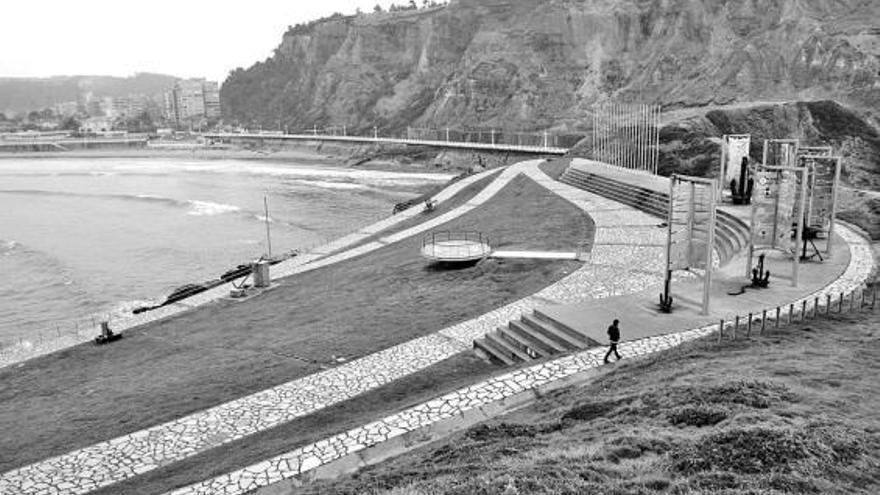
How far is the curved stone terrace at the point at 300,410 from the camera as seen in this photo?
1043 cm

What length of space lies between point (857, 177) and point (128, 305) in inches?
1678

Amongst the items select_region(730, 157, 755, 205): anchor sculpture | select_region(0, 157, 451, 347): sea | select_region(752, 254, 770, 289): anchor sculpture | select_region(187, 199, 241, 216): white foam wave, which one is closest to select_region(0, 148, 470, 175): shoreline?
select_region(0, 157, 451, 347): sea

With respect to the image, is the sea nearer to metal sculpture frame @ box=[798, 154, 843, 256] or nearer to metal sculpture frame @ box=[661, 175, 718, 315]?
metal sculpture frame @ box=[661, 175, 718, 315]

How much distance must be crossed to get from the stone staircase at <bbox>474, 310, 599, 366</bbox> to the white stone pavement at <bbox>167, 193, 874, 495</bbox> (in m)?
0.84

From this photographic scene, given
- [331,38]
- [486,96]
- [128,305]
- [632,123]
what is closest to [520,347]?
[128,305]

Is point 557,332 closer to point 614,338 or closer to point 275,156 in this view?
point 614,338

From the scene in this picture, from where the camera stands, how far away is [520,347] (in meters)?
14.3

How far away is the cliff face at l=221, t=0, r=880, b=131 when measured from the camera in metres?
80.4

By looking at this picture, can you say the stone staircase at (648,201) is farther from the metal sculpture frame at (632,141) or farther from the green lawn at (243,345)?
the green lawn at (243,345)

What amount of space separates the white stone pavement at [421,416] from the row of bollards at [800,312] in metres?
0.19

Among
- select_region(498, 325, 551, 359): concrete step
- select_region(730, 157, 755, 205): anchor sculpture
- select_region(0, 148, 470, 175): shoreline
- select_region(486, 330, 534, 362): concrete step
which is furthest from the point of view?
select_region(0, 148, 470, 175): shoreline

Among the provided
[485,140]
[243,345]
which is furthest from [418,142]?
[243,345]

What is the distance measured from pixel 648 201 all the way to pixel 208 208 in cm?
4647

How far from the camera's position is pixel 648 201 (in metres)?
30.6
